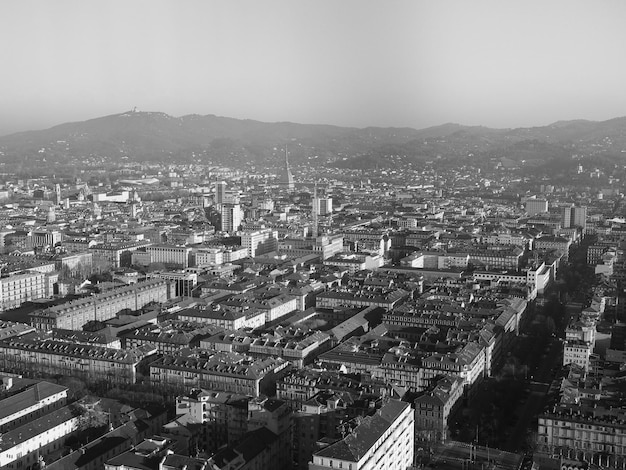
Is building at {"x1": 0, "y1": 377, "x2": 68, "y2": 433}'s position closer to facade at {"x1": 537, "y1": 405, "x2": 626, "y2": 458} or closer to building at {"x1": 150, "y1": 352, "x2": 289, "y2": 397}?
building at {"x1": 150, "y1": 352, "x2": 289, "y2": 397}

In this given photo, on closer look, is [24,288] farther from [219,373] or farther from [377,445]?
[377,445]

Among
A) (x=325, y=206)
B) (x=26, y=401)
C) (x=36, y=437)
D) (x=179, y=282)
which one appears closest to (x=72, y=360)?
(x=26, y=401)

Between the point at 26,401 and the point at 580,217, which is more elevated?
the point at 26,401

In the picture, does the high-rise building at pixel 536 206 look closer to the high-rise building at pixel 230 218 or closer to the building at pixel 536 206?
the building at pixel 536 206

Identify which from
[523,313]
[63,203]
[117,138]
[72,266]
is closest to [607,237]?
[523,313]

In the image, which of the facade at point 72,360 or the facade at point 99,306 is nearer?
the facade at point 72,360

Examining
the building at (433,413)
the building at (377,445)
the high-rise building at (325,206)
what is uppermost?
the building at (377,445)

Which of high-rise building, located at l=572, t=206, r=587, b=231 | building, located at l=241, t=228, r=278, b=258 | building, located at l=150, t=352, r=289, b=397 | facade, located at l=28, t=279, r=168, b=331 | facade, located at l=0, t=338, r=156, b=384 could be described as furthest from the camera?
high-rise building, located at l=572, t=206, r=587, b=231

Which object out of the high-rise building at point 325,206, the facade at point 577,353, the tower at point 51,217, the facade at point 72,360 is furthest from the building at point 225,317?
the high-rise building at point 325,206

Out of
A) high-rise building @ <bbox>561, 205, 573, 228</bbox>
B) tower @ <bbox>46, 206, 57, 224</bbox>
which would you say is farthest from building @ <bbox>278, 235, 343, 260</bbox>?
tower @ <bbox>46, 206, 57, 224</bbox>
